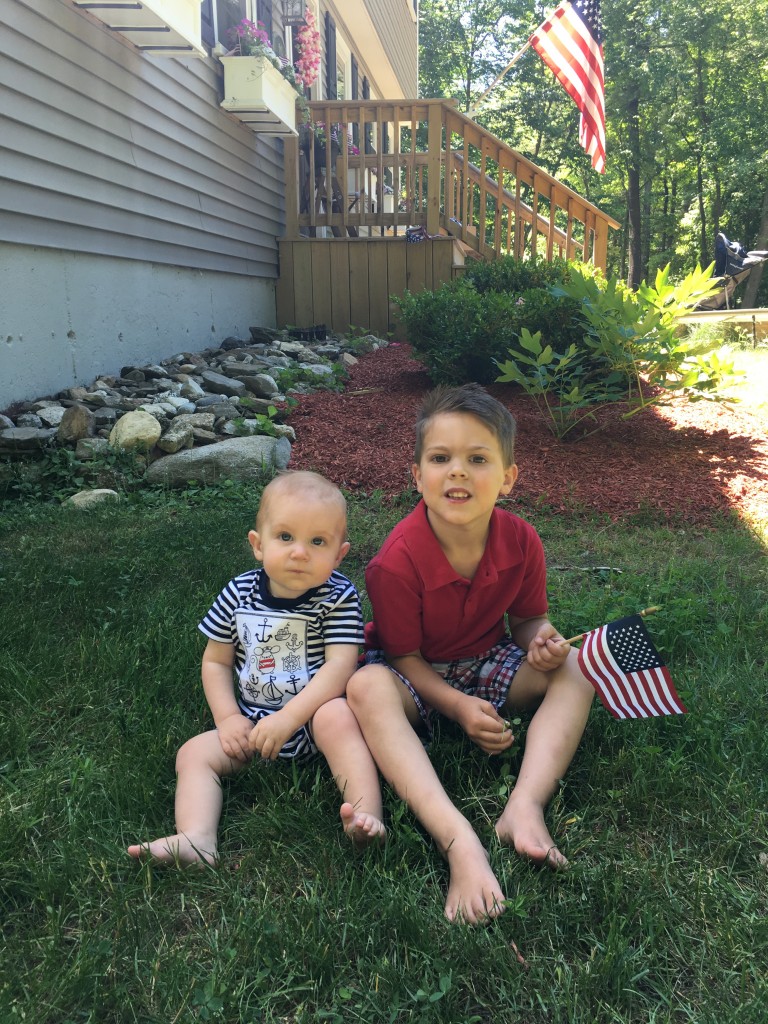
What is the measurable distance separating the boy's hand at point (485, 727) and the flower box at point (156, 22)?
5.14 m

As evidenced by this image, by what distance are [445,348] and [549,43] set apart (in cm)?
516

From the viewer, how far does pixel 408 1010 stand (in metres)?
1.30

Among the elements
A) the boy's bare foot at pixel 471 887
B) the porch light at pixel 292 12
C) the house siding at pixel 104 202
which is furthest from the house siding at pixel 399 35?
the boy's bare foot at pixel 471 887

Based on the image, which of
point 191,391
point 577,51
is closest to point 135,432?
point 191,391

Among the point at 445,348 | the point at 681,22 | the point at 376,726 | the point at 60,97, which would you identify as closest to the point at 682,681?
the point at 376,726

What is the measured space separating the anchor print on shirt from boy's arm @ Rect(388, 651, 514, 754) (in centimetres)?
24

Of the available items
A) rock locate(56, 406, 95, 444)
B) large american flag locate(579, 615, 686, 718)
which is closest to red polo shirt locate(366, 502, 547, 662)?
large american flag locate(579, 615, 686, 718)

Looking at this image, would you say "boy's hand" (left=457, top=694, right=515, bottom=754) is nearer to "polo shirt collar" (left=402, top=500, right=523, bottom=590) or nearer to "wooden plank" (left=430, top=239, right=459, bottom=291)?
"polo shirt collar" (left=402, top=500, right=523, bottom=590)

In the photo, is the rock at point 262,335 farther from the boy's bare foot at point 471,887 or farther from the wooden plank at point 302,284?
the boy's bare foot at point 471,887

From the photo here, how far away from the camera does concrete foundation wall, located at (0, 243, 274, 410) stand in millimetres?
4863

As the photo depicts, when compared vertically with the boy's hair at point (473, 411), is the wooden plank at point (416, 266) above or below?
above

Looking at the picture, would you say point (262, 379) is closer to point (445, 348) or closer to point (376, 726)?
point (445, 348)

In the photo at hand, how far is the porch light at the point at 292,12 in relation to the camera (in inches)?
389

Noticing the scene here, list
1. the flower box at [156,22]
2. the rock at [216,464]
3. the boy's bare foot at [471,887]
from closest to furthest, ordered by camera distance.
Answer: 1. the boy's bare foot at [471,887]
2. the rock at [216,464]
3. the flower box at [156,22]
